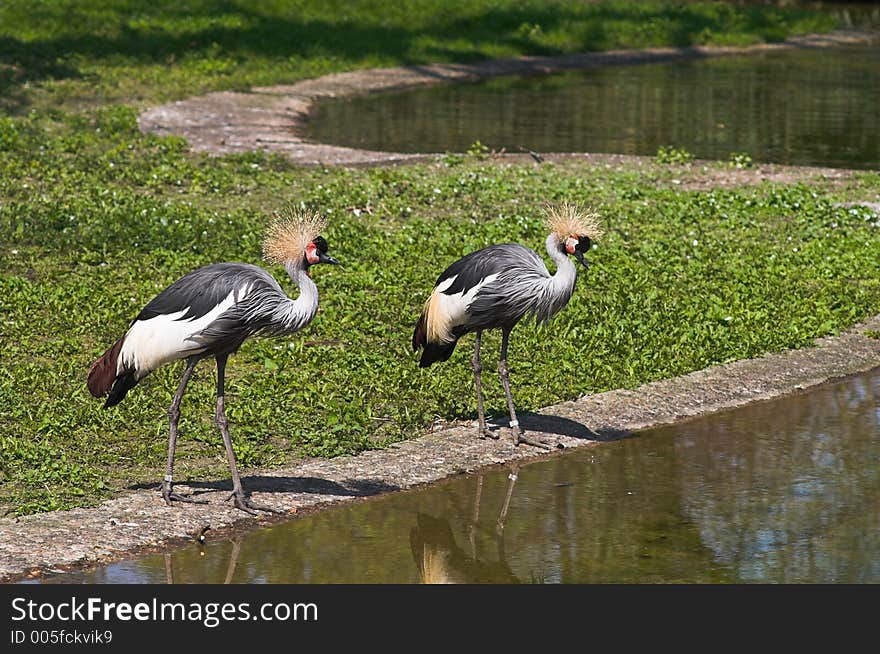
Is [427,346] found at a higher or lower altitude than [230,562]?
higher

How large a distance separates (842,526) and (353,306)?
18.7ft

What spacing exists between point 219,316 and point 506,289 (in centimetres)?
211

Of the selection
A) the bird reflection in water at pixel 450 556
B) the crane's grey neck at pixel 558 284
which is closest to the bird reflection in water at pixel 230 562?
the bird reflection in water at pixel 450 556

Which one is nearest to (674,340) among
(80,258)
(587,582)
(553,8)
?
(587,582)

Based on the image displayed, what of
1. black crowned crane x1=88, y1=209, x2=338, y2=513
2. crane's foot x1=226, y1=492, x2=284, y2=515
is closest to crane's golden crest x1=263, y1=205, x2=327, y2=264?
black crowned crane x1=88, y1=209, x2=338, y2=513

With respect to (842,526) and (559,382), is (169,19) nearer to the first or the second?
(559,382)

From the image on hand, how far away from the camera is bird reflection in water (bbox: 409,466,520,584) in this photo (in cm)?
757

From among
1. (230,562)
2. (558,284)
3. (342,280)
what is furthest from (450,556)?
(342,280)

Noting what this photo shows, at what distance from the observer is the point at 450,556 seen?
7863 mm

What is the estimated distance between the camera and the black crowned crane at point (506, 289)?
9664mm

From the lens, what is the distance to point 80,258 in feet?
46.5

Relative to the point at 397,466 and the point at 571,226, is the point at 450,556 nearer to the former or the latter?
the point at 397,466

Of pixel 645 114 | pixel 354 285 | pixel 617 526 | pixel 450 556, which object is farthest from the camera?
pixel 645 114

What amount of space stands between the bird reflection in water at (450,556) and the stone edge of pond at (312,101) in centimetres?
1218
